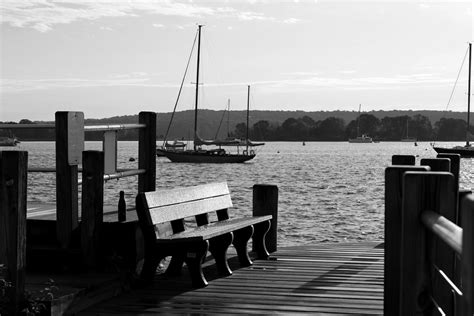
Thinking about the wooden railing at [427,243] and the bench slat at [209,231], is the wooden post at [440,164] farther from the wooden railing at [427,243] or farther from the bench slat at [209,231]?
the wooden railing at [427,243]

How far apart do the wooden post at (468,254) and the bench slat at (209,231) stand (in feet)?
14.3

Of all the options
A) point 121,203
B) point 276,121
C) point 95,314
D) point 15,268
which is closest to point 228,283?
point 121,203

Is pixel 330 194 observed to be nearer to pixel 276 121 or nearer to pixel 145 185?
pixel 145 185

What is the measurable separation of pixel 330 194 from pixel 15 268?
3872 centimetres

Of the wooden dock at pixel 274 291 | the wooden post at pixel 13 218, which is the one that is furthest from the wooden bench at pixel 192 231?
the wooden post at pixel 13 218

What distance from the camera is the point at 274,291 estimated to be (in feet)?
21.8

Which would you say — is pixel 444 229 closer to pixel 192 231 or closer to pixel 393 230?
pixel 393 230

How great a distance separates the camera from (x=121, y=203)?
6.88 metres

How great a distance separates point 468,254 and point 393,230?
1759mm

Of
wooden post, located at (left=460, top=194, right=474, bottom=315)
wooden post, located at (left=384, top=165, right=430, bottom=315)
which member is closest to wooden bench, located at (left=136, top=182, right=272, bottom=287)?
wooden post, located at (left=384, top=165, right=430, bottom=315)

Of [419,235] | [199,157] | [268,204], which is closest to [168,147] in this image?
[199,157]

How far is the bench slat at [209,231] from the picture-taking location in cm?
659

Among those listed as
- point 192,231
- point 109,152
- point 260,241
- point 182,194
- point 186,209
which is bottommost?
point 260,241

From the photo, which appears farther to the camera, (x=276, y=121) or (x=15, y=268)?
(x=276, y=121)
